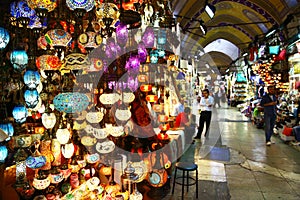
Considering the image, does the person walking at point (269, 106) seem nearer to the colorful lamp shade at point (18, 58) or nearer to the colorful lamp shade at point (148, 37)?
the colorful lamp shade at point (148, 37)

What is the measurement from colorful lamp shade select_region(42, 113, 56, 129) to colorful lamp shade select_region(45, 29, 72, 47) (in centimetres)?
66

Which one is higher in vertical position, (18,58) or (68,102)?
(18,58)

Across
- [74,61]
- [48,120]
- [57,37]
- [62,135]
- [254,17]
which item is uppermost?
[254,17]

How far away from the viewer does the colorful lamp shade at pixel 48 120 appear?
94.6 inches

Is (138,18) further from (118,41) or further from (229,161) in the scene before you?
(229,161)

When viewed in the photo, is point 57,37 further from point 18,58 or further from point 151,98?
point 151,98

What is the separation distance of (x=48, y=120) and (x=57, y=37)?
773mm

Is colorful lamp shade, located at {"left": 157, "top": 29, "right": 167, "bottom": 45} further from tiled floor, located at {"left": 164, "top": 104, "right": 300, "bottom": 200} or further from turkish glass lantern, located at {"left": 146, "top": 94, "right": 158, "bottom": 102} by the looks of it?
tiled floor, located at {"left": 164, "top": 104, "right": 300, "bottom": 200}

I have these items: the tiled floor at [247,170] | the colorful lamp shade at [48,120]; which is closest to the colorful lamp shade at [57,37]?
the colorful lamp shade at [48,120]

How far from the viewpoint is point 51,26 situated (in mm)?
2428

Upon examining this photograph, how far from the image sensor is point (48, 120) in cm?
240

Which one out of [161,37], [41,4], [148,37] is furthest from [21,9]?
[161,37]

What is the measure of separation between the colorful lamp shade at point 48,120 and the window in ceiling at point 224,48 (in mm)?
18348

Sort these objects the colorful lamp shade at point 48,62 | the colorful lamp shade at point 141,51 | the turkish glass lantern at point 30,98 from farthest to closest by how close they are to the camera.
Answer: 1. the colorful lamp shade at point 141,51
2. the turkish glass lantern at point 30,98
3. the colorful lamp shade at point 48,62
